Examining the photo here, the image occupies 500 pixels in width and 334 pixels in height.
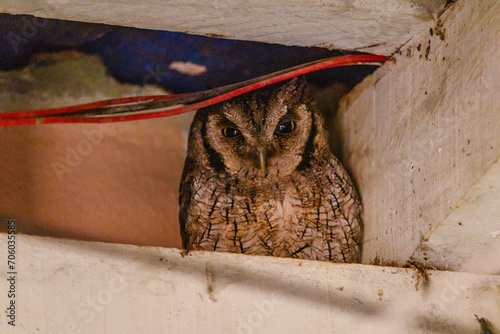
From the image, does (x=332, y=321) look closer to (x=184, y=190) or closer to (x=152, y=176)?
(x=184, y=190)

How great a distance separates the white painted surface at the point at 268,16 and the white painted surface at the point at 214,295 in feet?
2.04

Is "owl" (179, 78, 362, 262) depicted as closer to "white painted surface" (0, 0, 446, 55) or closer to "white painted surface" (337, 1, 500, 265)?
"white painted surface" (337, 1, 500, 265)

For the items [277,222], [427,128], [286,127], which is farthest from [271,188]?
[427,128]

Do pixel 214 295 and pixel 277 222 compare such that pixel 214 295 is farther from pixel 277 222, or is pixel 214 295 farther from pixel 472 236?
pixel 472 236

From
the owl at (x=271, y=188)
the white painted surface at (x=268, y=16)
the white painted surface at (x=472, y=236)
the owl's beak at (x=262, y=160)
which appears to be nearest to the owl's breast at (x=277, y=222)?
the owl at (x=271, y=188)

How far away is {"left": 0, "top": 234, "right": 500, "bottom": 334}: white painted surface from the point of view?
1176mm

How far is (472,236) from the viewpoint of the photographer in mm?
1329

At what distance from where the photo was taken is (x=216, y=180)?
1.84 metres

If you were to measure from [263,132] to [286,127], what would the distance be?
0.44 ft

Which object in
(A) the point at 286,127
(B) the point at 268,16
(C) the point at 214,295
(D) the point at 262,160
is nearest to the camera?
(C) the point at 214,295

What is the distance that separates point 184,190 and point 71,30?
2.38 feet

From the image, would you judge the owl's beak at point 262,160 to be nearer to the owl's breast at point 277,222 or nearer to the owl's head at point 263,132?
the owl's head at point 263,132

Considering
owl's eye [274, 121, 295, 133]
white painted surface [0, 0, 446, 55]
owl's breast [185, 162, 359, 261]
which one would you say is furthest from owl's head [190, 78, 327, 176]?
white painted surface [0, 0, 446, 55]

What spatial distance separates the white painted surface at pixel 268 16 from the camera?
50.6 inches
